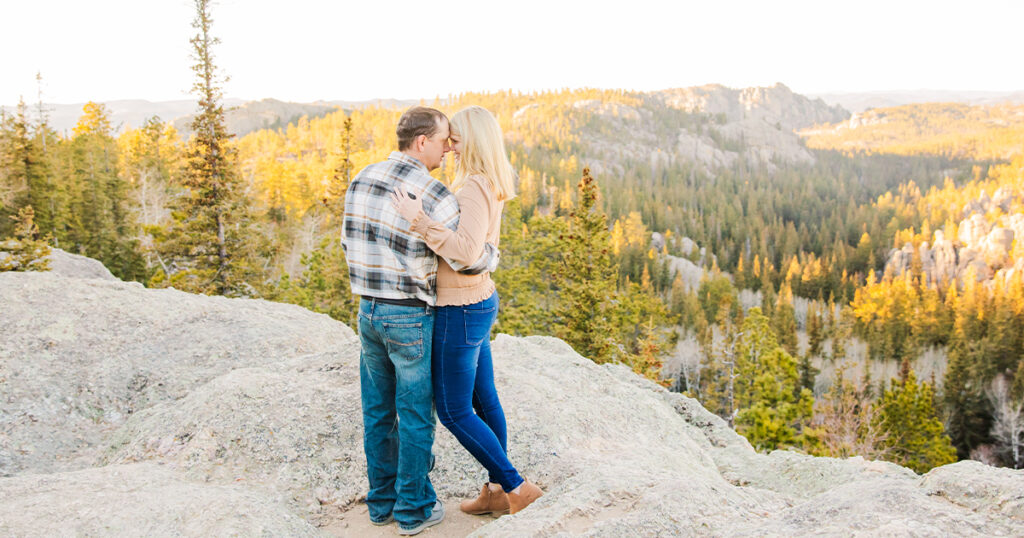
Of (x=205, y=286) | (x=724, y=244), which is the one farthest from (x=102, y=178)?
(x=724, y=244)

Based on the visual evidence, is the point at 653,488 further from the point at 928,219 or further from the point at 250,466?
the point at 928,219

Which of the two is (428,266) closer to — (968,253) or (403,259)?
(403,259)

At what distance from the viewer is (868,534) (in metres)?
3.13

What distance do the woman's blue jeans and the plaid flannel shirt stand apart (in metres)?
0.24

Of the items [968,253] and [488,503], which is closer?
[488,503]

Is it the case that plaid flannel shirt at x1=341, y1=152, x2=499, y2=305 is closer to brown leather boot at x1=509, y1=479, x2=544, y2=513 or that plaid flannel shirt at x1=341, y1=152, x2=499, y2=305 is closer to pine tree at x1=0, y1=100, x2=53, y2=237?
brown leather boot at x1=509, y1=479, x2=544, y2=513

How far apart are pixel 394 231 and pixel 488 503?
86.6 inches

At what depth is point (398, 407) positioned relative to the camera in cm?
394

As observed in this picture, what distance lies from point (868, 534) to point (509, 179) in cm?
282

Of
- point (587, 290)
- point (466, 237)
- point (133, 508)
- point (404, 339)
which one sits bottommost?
point (587, 290)

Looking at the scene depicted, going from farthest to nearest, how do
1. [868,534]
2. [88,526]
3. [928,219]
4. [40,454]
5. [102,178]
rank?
[928,219] < [102,178] < [40,454] < [88,526] < [868,534]

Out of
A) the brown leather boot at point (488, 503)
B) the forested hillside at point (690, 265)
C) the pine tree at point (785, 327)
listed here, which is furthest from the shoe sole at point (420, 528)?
the pine tree at point (785, 327)

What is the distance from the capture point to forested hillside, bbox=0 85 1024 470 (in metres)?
26.7

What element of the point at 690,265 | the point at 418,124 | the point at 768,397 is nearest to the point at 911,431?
the point at 768,397
